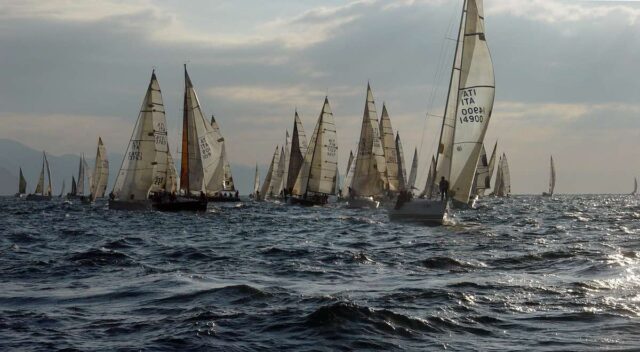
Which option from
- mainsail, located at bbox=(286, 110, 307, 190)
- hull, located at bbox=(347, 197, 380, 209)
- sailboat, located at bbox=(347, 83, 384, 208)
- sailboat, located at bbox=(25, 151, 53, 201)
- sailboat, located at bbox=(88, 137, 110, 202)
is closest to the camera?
hull, located at bbox=(347, 197, 380, 209)

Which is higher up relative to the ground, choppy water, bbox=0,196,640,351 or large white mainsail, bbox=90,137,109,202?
large white mainsail, bbox=90,137,109,202

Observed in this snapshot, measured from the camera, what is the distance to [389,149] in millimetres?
70500

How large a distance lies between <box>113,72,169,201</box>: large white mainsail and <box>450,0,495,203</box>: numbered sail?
25.5 m

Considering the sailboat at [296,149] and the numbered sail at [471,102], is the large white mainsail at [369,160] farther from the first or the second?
the numbered sail at [471,102]

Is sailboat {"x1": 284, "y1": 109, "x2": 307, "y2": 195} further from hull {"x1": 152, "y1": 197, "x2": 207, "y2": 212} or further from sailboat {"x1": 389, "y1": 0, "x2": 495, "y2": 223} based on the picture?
sailboat {"x1": 389, "y1": 0, "x2": 495, "y2": 223}

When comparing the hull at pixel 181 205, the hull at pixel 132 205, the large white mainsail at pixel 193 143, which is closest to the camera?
the hull at pixel 181 205

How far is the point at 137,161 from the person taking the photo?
54.8m

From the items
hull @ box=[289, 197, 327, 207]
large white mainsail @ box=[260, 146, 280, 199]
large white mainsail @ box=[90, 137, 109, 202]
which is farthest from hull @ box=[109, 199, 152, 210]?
large white mainsail @ box=[260, 146, 280, 199]

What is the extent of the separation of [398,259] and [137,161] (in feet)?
120

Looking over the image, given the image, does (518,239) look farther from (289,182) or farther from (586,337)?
(289,182)

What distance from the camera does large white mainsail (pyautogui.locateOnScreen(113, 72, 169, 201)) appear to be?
54.8 m

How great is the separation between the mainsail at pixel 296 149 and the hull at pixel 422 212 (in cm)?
4578

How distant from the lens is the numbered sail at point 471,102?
35.1 meters

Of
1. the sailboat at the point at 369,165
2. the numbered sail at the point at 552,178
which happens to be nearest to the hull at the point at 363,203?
the sailboat at the point at 369,165
